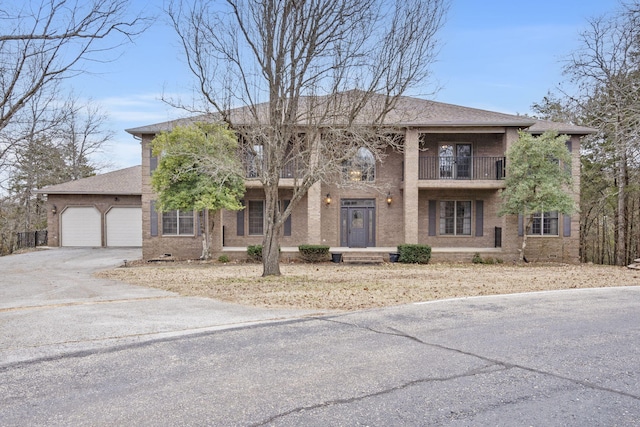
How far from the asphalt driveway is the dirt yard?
80cm

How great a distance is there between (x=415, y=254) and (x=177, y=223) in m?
10.1

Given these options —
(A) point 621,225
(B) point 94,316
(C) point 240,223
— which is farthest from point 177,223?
(A) point 621,225

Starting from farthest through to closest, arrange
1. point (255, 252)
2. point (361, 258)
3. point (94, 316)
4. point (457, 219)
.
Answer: point (457, 219) < point (255, 252) < point (361, 258) < point (94, 316)

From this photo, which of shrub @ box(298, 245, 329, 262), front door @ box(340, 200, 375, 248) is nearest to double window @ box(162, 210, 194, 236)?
shrub @ box(298, 245, 329, 262)

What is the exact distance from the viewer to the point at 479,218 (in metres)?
20.2

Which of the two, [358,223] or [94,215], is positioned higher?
[94,215]

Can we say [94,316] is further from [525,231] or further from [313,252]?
[525,231]

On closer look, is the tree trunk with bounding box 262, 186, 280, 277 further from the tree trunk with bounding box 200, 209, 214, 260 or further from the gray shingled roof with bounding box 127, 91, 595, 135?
the tree trunk with bounding box 200, 209, 214, 260

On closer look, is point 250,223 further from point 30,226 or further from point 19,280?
point 30,226

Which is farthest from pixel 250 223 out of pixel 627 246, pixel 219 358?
pixel 627 246

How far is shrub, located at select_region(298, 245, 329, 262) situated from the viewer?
18.3m

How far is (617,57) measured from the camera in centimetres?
1817

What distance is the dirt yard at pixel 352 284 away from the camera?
8.88m

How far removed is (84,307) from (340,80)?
26.4 feet
